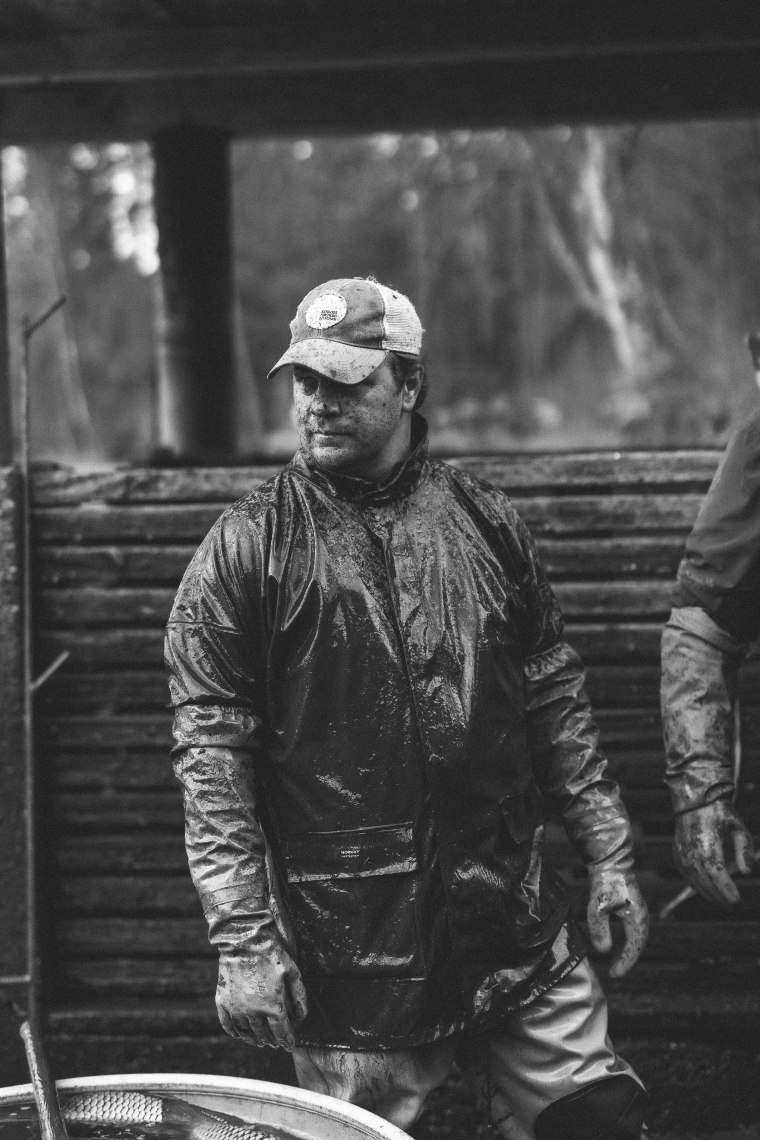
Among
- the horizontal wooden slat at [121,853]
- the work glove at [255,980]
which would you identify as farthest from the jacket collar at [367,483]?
the horizontal wooden slat at [121,853]

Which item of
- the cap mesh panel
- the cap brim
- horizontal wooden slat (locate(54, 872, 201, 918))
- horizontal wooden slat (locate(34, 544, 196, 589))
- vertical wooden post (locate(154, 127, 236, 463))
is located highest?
vertical wooden post (locate(154, 127, 236, 463))

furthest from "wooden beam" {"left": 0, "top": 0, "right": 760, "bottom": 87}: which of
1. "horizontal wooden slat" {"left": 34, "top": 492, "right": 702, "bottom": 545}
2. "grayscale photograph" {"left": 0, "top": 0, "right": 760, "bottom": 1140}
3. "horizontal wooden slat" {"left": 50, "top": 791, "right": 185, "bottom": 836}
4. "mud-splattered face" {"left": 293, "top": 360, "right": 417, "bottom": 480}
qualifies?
"horizontal wooden slat" {"left": 50, "top": 791, "right": 185, "bottom": 836}

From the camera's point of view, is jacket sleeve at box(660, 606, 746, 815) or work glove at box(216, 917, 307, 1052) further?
Result: jacket sleeve at box(660, 606, 746, 815)

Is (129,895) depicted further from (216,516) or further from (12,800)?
(216,516)

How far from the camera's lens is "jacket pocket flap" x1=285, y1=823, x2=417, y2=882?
8.73 feet

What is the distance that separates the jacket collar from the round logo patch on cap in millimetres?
317

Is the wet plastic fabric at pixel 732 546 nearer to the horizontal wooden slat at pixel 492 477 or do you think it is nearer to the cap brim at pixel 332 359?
the horizontal wooden slat at pixel 492 477

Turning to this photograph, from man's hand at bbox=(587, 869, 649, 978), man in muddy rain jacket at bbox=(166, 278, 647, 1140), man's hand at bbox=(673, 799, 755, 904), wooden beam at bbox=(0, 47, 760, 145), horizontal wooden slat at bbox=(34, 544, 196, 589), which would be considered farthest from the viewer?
wooden beam at bbox=(0, 47, 760, 145)

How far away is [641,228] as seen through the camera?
17031 millimetres

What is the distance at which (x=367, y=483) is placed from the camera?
2818mm

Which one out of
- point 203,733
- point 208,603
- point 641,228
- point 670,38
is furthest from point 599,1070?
point 641,228

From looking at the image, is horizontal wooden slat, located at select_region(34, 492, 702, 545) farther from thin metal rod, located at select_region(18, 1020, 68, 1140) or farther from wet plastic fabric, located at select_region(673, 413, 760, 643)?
thin metal rod, located at select_region(18, 1020, 68, 1140)

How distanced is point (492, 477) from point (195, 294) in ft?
9.71

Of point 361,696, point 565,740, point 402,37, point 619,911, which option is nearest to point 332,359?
point 361,696
